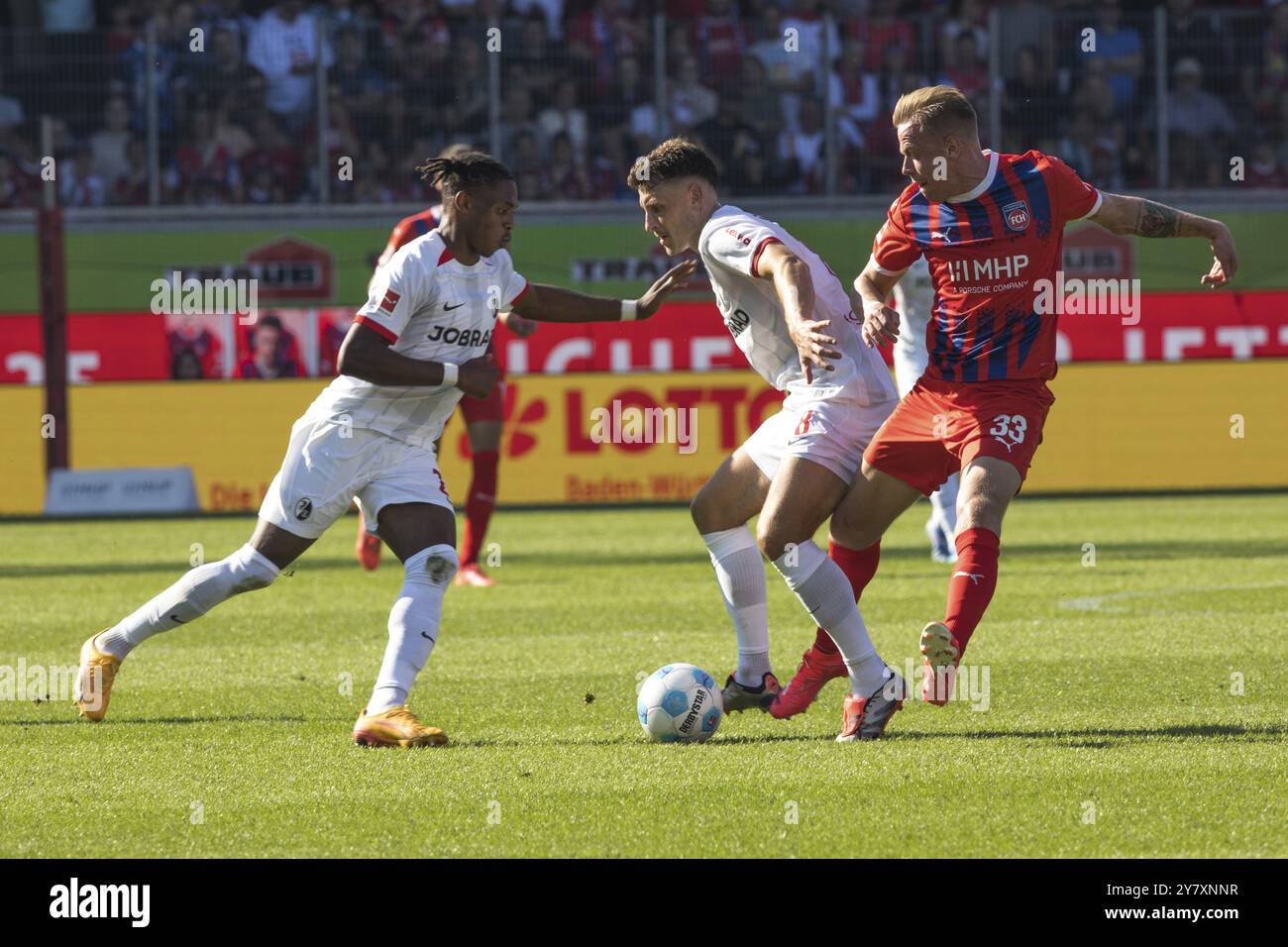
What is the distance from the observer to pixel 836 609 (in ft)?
20.5

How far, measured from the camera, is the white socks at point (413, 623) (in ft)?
20.9

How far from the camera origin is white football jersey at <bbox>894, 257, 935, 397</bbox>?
12.0 m

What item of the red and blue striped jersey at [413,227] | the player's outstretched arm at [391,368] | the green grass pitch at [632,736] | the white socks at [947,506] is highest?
the red and blue striped jersey at [413,227]

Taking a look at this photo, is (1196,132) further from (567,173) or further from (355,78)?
(355,78)

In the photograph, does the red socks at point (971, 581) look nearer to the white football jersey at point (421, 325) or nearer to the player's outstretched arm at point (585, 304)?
the player's outstretched arm at point (585, 304)

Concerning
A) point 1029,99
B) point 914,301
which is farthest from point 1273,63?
point 914,301

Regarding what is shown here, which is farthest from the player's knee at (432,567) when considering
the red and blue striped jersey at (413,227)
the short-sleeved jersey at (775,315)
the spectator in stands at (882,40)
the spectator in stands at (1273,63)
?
the spectator in stands at (1273,63)

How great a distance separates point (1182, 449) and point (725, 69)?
6.12 meters

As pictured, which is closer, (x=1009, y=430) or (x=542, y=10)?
(x=1009, y=430)

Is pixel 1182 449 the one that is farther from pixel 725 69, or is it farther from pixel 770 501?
pixel 770 501

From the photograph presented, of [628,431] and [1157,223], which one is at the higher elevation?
[1157,223]

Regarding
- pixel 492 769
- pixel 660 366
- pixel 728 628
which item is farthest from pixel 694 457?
pixel 492 769

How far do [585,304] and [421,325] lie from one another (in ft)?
2.67

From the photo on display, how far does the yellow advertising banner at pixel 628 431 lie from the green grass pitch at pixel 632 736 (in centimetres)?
702
